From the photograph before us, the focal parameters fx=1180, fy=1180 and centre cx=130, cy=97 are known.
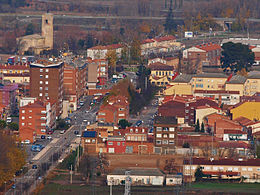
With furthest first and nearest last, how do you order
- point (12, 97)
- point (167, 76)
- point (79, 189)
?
point (167, 76) → point (12, 97) → point (79, 189)

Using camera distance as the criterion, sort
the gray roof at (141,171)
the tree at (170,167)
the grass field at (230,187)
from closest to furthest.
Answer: the grass field at (230,187), the gray roof at (141,171), the tree at (170,167)

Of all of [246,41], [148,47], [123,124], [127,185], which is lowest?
[127,185]

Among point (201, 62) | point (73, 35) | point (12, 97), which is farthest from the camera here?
point (73, 35)

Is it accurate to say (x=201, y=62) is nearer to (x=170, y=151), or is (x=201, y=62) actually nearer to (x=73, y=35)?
(x=73, y=35)

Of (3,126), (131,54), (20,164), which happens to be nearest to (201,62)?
(131,54)

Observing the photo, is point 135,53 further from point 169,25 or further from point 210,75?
point 169,25

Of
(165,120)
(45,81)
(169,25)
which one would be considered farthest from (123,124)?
(169,25)

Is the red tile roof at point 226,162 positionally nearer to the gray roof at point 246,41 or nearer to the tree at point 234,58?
the tree at point 234,58

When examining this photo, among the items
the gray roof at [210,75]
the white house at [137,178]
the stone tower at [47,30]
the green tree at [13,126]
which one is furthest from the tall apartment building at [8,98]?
the stone tower at [47,30]
